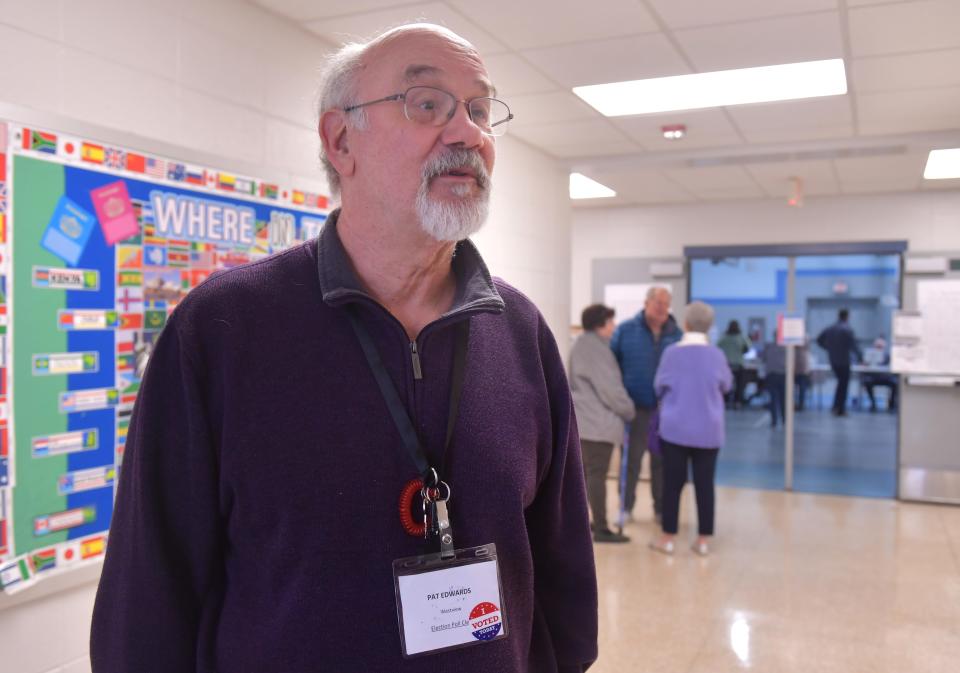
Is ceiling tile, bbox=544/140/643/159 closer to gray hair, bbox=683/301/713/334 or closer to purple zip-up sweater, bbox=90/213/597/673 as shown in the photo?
gray hair, bbox=683/301/713/334

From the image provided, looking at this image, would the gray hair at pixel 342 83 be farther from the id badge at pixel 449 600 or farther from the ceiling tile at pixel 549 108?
the ceiling tile at pixel 549 108

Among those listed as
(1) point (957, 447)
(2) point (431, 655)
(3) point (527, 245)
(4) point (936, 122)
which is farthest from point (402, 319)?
(1) point (957, 447)

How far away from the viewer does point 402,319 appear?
123cm

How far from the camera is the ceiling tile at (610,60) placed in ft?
11.2

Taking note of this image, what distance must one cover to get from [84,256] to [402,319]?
1453 millimetres

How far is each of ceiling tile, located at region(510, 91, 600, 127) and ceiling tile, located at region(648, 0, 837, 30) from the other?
1087mm

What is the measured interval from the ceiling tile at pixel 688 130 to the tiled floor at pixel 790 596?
256 cm

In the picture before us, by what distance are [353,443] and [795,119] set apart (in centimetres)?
425

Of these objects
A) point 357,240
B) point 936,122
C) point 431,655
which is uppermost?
point 936,122

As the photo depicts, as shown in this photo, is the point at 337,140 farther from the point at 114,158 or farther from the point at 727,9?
the point at 727,9

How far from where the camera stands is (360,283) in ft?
3.88

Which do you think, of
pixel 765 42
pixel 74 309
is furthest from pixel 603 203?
pixel 74 309

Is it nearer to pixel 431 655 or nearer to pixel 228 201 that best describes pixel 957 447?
pixel 228 201

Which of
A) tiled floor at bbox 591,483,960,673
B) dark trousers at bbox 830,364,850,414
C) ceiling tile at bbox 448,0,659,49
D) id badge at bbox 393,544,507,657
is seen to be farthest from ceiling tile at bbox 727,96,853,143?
dark trousers at bbox 830,364,850,414
